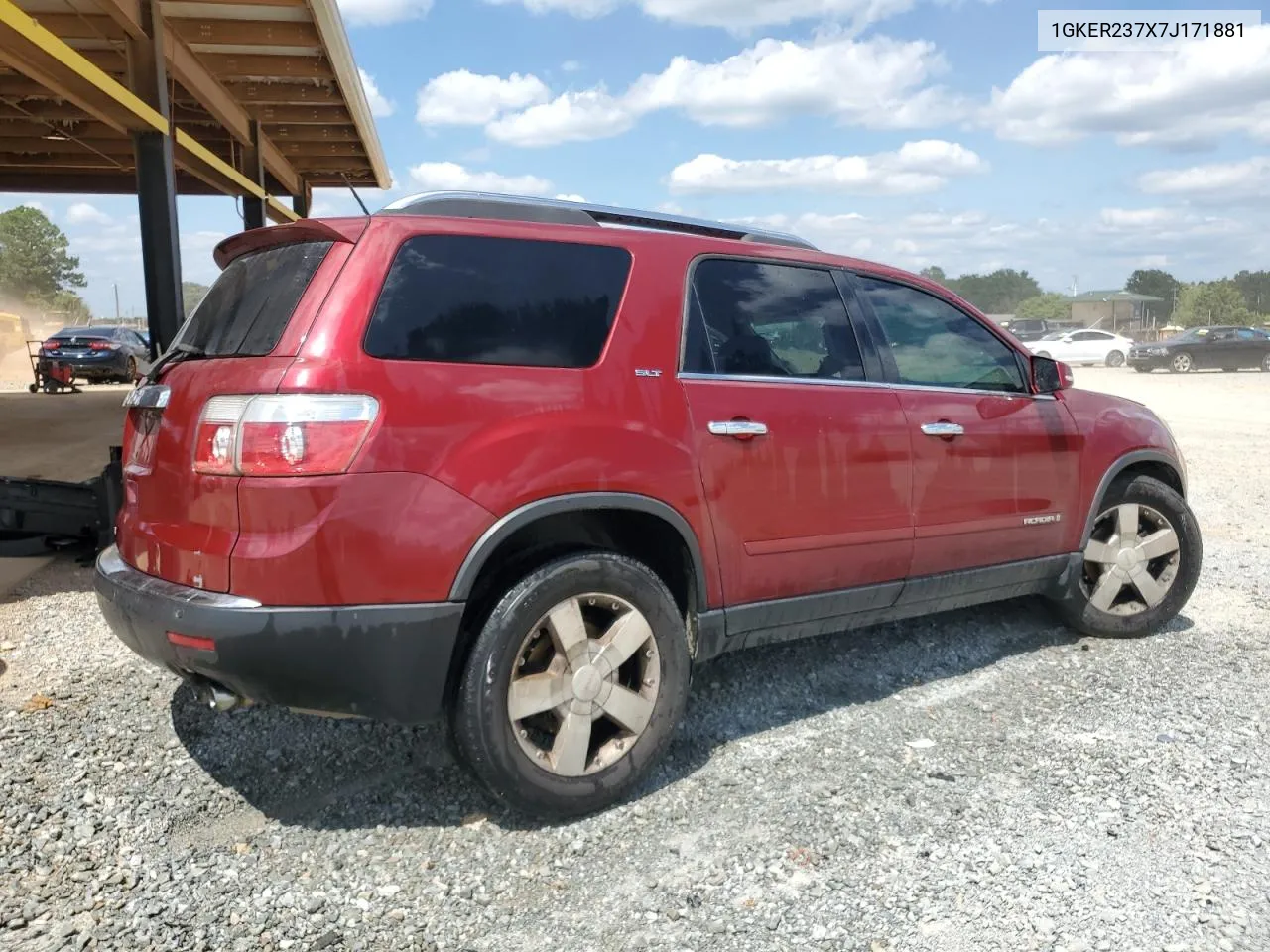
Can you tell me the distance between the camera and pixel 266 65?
1059cm

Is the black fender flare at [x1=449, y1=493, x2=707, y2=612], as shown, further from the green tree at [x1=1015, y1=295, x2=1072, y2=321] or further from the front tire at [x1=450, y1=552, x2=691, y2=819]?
the green tree at [x1=1015, y1=295, x2=1072, y2=321]

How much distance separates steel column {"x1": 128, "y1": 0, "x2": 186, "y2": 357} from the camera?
8.49 metres

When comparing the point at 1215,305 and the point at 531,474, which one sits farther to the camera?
the point at 1215,305

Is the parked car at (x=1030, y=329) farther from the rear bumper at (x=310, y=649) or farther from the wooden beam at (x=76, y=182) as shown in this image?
the rear bumper at (x=310, y=649)

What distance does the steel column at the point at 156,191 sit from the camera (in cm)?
849

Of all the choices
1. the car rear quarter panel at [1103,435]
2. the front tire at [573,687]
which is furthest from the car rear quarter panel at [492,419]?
the car rear quarter panel at [1103,435]

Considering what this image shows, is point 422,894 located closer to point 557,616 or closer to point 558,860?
point 558,860

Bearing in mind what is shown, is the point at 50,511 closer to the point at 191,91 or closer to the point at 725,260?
the point at 725,260

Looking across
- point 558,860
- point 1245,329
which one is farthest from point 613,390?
point 1245,329

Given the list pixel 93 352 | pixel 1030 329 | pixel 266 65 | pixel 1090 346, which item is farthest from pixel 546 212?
pixel 1030 329

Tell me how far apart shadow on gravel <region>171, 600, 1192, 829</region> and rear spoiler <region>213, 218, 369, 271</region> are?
1.74m

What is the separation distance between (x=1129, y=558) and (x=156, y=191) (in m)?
8.28

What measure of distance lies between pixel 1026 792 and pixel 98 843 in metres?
2.89

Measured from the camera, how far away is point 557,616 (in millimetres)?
2916
